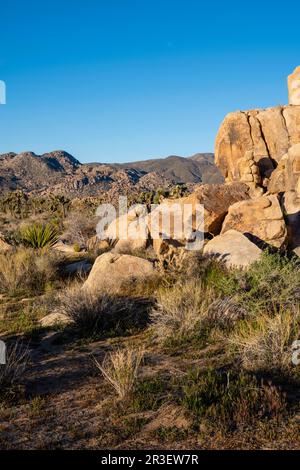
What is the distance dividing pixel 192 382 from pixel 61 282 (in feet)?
24.0

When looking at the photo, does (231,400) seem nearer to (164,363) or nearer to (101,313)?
(164,363)

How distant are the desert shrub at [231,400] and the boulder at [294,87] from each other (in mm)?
25690

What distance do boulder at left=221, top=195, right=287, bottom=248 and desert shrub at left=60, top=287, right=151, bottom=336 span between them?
16.8 feet

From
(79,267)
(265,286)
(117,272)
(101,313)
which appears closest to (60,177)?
(79,267)

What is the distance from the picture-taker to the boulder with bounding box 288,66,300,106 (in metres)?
26.9

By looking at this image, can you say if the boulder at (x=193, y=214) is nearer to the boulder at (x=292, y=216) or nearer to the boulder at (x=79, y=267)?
the boulder at (x=292, y=216)

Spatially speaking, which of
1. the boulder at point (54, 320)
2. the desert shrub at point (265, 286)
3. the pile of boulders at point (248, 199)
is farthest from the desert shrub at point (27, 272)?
the desert shrub at point (265, 286)

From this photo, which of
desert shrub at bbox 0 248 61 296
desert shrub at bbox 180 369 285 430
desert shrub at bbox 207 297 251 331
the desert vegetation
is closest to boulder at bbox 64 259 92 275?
desert shrub at bbox 0 248 61 296

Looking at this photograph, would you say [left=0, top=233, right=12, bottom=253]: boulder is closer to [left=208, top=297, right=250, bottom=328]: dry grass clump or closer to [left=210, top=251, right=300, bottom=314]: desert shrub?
[left=210, top=251, right=300, bottom=314]: desert shrub

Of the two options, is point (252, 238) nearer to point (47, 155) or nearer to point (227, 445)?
point (227, 445)

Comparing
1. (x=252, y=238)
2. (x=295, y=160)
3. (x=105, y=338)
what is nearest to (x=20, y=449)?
(x=105, y=338)

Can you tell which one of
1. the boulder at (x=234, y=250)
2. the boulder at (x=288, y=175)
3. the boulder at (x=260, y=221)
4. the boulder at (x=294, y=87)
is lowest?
the boulder at (x=234, y=250)

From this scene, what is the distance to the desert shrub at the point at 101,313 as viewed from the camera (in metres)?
7.93

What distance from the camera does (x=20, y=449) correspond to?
4.19 meters
